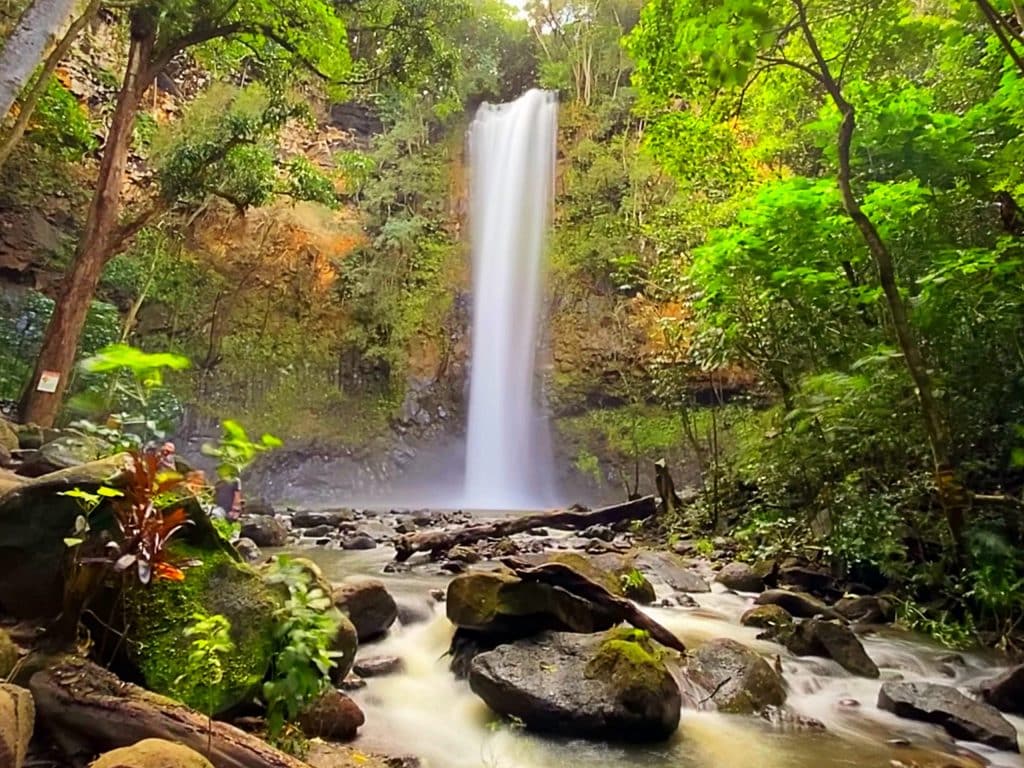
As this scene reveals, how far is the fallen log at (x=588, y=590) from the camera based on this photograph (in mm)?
3924

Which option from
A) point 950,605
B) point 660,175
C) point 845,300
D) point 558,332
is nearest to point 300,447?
point 558,332

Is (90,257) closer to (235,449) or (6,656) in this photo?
(235,449)

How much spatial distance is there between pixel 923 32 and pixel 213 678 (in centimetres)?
784

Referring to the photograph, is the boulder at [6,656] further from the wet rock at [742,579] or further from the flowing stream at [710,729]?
the wet rock at [742,579]

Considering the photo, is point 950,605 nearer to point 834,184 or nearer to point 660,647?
point 660,647

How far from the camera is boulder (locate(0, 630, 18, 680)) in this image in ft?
6.68

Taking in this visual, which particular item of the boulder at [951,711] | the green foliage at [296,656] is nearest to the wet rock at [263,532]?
the green foliage at [296,656]

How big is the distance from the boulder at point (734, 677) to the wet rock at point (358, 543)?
5393 mm

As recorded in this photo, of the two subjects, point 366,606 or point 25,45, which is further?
point 366,606

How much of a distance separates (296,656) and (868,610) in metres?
4.94

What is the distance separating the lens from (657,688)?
126 inches

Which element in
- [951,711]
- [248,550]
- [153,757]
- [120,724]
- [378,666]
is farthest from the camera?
[248,550]

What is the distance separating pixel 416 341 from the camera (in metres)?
19.2

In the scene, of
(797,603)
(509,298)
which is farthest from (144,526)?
(509,298)
